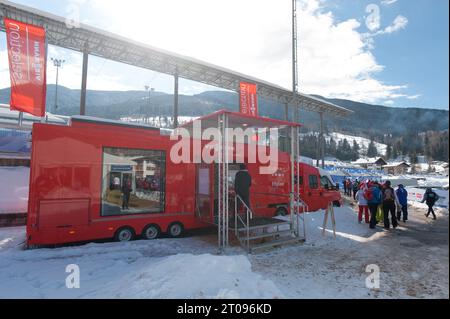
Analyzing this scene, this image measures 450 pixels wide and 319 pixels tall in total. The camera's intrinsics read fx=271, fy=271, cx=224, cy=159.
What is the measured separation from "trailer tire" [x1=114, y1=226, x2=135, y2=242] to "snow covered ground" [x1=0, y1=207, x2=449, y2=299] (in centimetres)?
33

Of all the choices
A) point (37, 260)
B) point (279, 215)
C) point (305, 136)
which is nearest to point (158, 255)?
point (37, 260)

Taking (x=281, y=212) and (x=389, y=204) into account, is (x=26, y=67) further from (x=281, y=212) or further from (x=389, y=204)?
(x=389, y=204)

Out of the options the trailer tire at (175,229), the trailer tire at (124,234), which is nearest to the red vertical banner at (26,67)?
the trailer tire at (124,234)

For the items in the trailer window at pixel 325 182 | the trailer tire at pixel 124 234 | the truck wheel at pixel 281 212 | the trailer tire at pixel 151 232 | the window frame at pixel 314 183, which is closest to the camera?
the trailer tire at pixel 124 234

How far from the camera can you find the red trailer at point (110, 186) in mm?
6691

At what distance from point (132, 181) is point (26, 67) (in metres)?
8.76

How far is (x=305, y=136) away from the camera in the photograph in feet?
406

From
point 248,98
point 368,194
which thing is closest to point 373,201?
point 368,194

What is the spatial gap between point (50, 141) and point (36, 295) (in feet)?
12.3

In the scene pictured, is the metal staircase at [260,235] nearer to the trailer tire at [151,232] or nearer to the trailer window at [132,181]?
the trailer tire at [151,232]

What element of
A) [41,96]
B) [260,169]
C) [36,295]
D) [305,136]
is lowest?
[36,295]

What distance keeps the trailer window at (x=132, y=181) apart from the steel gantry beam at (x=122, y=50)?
38.2 feet

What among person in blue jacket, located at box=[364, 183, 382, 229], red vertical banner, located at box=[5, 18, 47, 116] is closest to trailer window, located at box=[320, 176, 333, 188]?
person in blue jacket, located at box=[364, 183, 382, 229]
